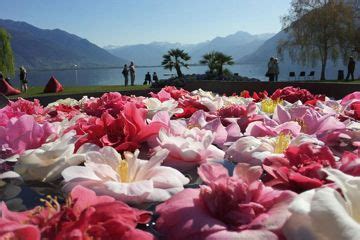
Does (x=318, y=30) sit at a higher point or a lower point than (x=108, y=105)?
higher

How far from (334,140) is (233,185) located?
1004 millimetres

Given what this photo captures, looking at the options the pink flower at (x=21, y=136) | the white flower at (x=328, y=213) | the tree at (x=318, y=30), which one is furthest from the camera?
the tree at (x=318, y=30)

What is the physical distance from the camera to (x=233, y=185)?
904 millimetres

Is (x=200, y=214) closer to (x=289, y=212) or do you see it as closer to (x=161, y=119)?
(x=289, y=212)

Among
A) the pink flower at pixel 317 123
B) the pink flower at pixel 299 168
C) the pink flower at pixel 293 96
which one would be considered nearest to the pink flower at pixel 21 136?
the pink flower at pixel 299 168

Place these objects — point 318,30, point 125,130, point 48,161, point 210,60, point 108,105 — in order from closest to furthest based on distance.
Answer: point 48,161, point 125,130, point 108,105, point 210,60, point 318,30

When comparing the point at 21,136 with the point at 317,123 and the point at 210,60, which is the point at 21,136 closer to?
the point at 317,123

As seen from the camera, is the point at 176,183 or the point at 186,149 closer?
the point at 176,183

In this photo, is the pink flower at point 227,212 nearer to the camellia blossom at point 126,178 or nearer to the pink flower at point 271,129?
the camellia blossom at point 126,178

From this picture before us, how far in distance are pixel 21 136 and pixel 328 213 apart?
4.04ft

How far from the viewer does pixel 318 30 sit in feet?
132

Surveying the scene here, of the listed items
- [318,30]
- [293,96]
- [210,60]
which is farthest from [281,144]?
[318,30]

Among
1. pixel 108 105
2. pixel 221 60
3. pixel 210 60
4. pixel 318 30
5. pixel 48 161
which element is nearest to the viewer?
pixel 48 161

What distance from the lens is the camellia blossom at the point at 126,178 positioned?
1080 millimetres
